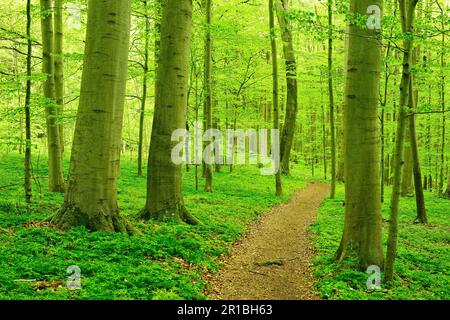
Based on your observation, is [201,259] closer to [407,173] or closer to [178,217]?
[178,217]

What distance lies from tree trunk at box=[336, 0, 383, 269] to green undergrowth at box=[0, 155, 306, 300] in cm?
270

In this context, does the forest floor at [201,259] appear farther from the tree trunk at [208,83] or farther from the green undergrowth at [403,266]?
the tree trunk at [208,83]

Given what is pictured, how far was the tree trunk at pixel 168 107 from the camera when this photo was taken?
8.65 m

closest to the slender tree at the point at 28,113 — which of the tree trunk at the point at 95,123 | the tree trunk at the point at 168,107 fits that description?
the tree trunk at the point at 95,123

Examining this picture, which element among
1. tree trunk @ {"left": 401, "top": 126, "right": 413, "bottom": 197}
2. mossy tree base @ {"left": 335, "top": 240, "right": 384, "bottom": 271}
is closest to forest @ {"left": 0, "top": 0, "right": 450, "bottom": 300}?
mossy tree base @ {"left": 335, "top": 240, "right": 384, "bottom": 271}

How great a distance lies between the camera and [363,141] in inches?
254

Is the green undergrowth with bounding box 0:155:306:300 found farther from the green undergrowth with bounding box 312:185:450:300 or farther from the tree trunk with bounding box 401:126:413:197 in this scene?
the tree trunk with bounding box 401:126:413:197

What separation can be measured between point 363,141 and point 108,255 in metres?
4.66

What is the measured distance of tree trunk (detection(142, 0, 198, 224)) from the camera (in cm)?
865

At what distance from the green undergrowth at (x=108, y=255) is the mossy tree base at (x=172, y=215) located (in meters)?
0.28

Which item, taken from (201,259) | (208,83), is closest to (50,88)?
(208,83)
